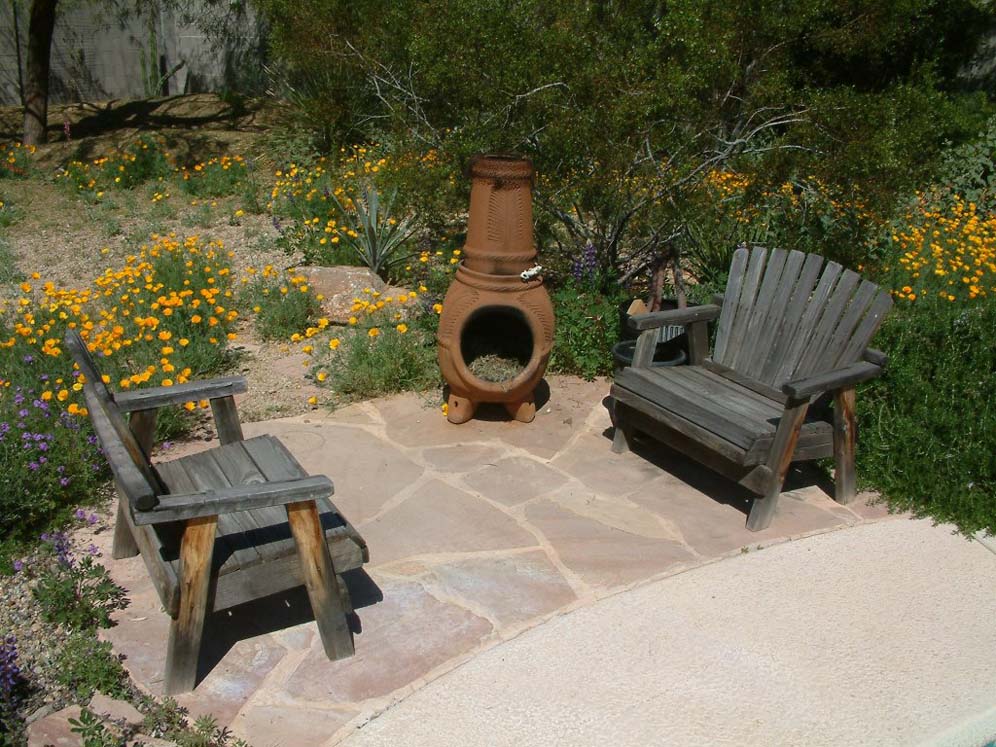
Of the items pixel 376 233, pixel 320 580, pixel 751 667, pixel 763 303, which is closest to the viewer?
pixel 320 580

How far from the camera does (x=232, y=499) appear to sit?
8.86 ft

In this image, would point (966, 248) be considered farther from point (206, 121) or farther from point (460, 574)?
point (206, 121)

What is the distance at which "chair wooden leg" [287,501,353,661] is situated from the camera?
285 cm

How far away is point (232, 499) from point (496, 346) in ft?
8.84

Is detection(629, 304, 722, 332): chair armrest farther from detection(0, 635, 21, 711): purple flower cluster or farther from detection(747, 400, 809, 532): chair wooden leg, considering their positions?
detection(0, 635, 21, 711): purple flower cluster

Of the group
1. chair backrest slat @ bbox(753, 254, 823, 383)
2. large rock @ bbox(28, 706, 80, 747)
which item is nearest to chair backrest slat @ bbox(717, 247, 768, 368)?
chair backrest slat @ bbox(753, 254, 823, 383)

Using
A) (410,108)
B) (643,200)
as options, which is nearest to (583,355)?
(643,200)

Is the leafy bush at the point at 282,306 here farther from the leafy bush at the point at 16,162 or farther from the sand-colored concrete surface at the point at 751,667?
the leafy bush at the point at 16,162

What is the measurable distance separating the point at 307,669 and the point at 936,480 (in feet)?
9.61

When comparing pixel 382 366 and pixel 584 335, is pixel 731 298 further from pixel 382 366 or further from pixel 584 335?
pixel 382 366

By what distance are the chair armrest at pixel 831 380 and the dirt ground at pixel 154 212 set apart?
2.64m

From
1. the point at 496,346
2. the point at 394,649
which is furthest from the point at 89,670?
the point at 496,346

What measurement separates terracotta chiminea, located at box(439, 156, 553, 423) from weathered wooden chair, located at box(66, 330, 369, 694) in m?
1.55

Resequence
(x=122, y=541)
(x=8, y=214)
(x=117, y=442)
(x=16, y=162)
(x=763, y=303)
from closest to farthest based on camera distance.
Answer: (x=117, y=442) → (x=122, y=541) → (x=763, y=303) → (x=8, y=214) → (x=16, y=162)
